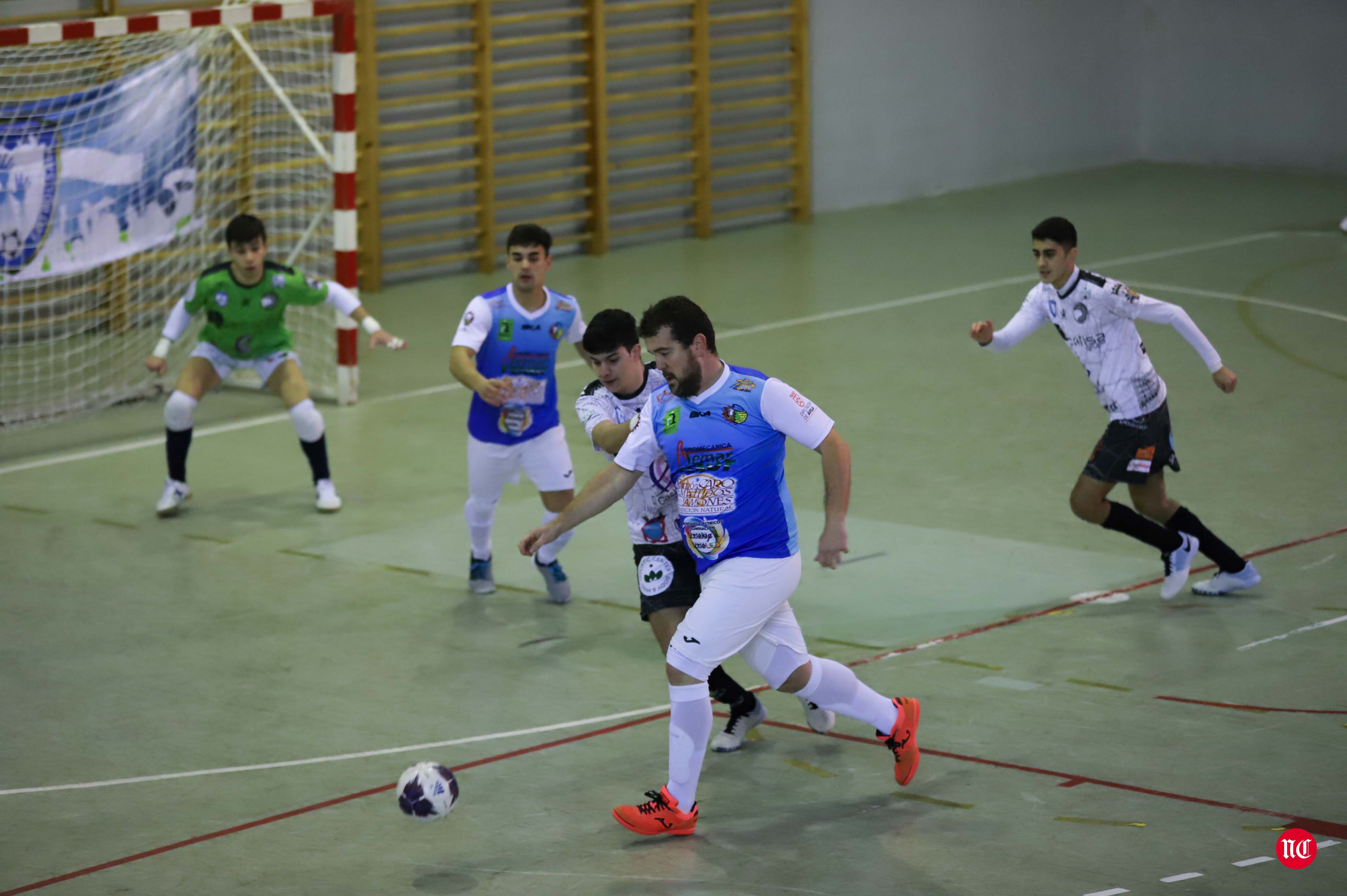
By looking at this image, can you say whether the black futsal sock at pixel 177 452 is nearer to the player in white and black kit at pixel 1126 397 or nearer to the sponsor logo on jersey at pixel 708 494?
the player in white and black kit at pixel 1126 397

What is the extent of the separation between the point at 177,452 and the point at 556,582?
9.60 ft

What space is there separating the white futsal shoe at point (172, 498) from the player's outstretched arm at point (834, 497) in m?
5.48

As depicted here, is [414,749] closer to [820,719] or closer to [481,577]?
[820,719]

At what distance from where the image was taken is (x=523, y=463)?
8516mm

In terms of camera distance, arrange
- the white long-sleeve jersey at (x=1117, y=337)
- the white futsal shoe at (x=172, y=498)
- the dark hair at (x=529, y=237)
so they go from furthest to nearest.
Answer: the white futsal shoe at (x=172, y=498) < the dark hair at (x=529, y=237) < the white long-sleeve jersey at (x=1117, y=337)

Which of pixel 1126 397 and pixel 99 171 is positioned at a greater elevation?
pixel 99 171

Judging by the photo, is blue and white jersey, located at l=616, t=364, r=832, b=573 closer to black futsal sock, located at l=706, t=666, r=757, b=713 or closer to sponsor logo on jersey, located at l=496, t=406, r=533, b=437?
black futsal sock, located at l=706, t=666, r=757, b=713

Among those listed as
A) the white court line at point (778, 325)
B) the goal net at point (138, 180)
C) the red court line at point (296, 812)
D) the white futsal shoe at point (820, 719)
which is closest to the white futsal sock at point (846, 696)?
the white futsal shoe at point (820, 719)

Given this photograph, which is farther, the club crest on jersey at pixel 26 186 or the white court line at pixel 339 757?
the club crest on jersey at pixel 26 186

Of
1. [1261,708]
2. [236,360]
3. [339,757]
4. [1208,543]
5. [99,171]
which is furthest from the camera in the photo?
[99,171]

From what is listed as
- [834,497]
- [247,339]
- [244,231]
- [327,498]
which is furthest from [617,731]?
[244,231]

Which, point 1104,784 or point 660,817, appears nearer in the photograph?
point 660,817

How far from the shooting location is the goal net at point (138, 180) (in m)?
11.6

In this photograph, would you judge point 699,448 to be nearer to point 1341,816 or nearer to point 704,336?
Result: point 704,336
